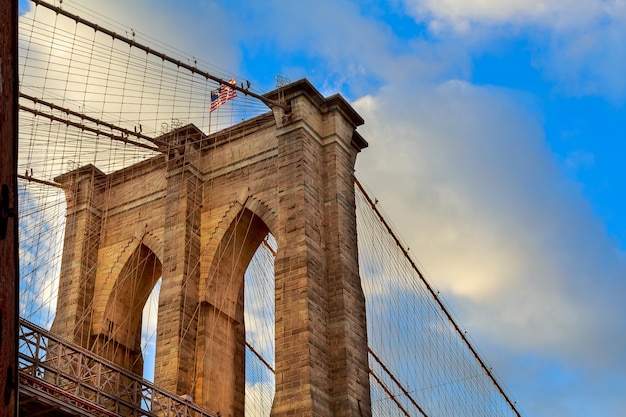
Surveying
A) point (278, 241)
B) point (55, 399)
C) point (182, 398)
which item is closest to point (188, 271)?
point (278, 241)

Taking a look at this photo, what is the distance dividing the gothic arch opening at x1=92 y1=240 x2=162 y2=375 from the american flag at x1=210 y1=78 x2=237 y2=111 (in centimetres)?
551

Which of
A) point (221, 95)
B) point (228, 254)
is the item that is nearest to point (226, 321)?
point (228, 254)

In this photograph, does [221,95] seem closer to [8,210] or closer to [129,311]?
[129,311]

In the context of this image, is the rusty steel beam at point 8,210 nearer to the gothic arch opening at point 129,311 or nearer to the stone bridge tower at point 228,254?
the stone bridge tower at point 228,254

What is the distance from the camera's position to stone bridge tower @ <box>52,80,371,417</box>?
25312 millimetres

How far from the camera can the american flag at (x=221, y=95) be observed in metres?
31.9

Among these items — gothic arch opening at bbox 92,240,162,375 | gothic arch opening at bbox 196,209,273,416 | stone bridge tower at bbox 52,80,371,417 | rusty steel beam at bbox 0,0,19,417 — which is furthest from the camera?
gothic arch opening at bbox 92,240,162,375

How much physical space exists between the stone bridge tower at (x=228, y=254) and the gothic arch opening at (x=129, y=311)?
0.04 m

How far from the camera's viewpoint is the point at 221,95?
32.3m

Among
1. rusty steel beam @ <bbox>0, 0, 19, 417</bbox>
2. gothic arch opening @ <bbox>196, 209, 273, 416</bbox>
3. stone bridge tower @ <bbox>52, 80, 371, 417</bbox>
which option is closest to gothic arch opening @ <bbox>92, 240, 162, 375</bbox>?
stone bridge tower @ <bbox>52, 80, 371, 417</bbox>

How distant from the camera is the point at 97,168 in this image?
34188 mm

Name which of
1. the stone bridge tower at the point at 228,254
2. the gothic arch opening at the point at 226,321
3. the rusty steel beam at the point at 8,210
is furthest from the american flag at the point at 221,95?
the rusty steel beam at the point at 8,210

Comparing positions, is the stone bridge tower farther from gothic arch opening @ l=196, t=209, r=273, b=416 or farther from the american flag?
the american flag

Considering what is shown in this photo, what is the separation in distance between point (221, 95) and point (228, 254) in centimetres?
599
